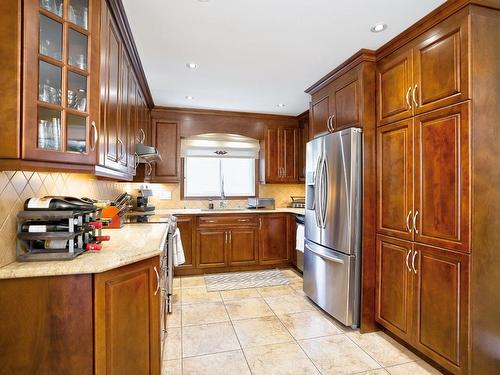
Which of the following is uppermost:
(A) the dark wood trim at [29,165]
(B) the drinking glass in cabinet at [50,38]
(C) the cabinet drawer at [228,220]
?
(B) the drinking glass in cabinet at [50,38]

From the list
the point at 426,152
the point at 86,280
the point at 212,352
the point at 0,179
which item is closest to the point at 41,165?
the point at 0,179

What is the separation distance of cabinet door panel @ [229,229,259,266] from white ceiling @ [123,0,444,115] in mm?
2017

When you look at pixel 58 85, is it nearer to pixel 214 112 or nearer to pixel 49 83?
pixel 49 83

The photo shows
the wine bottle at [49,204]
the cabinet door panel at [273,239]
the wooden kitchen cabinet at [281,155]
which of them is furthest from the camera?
the wooden kitchen cabinet at [281,155]

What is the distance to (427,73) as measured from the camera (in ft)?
6.09

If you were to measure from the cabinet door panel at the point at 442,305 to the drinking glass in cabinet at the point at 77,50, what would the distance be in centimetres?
239

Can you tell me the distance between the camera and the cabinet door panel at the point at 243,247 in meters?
3.93

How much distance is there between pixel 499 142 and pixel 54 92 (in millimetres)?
2476

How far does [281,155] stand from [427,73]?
2658mm

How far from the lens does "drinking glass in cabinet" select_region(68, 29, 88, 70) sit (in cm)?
129

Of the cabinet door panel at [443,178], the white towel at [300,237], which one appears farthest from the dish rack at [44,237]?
the white towel at [300,237]

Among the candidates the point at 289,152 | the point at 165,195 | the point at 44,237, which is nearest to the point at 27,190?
the point at 44,237

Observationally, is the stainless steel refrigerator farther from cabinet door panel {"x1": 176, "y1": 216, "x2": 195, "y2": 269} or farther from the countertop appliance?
cabinet door panel {"x1": 176, "y1": 216, "x2": 195, "y2": 269}

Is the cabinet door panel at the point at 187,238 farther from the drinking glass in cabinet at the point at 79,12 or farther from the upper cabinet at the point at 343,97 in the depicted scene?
the drinking glass in cabinet at the point at 79,12
